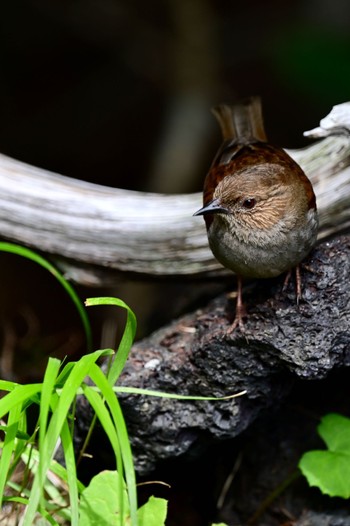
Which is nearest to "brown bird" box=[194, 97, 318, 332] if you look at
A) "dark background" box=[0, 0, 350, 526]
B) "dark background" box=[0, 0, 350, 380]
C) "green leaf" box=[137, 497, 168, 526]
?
"green leaf" box=[137, 497, 168, 526]

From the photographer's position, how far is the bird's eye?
10.9ft

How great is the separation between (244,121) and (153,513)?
2135mm

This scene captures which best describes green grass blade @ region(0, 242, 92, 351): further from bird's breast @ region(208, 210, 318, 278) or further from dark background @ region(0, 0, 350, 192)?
dark background @ region(0, 0, 350, 192)

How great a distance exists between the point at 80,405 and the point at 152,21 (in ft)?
16.4

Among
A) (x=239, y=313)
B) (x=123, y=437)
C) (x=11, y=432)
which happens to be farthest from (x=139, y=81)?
(x=123, y=437)

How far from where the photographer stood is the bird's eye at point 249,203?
332 cm

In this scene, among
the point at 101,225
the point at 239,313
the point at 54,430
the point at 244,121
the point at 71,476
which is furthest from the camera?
the point at 101,225

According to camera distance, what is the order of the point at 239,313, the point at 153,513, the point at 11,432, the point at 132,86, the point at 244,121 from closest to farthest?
the point at 11,432, the point at 153,513, the point at 239,313, the point at 244,121, the point at 132,86

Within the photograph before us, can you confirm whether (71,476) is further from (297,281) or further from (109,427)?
(297,281)

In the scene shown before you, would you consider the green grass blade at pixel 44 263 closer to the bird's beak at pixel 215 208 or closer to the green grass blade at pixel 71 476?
the bird's beak at pixel 215 208

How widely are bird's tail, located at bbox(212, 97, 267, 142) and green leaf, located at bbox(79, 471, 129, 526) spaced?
76.5 inches

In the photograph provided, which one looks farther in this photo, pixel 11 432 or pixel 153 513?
pixel 153 513

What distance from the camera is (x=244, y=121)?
4031 millimetres

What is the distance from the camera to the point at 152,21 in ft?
24.9
